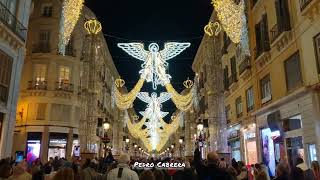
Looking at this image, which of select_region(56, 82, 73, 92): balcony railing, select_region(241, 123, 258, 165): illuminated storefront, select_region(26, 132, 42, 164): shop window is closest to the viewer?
select_region(241, 123, 258, 165): illuminated storefront

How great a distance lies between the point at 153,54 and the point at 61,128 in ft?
57.6

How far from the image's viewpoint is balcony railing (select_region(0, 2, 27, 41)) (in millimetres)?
18312

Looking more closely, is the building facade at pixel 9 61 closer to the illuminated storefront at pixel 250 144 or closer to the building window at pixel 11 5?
the building window at pixel 11 5

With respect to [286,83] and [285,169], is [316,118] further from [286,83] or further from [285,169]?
[285,169]

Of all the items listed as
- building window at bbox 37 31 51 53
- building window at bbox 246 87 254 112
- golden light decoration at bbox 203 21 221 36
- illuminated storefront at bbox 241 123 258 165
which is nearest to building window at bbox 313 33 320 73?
golden light decoration at bbox 203 21 221 36

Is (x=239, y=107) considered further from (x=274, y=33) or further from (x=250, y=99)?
(x=274, y=33)

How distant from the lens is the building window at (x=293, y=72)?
55.0 feet

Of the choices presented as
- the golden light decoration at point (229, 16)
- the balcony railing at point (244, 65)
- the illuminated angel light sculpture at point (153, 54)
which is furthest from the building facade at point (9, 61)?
the balcony railing at point (244, 65)

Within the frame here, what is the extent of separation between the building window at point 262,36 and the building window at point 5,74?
14.5 m

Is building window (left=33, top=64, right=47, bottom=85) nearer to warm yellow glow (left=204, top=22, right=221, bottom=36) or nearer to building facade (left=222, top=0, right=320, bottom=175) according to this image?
building facade (left=222, top=0, right=320, bottom=175)

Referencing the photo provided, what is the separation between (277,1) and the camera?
1897cm

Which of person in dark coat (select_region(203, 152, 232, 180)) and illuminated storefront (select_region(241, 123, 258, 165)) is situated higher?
illuminated storefront (select_region(241, 123, 258, 165))

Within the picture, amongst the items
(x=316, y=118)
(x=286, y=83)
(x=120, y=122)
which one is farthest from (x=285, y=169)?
(x=120, y=122)

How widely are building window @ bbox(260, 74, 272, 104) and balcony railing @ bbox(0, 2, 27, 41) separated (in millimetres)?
14681
